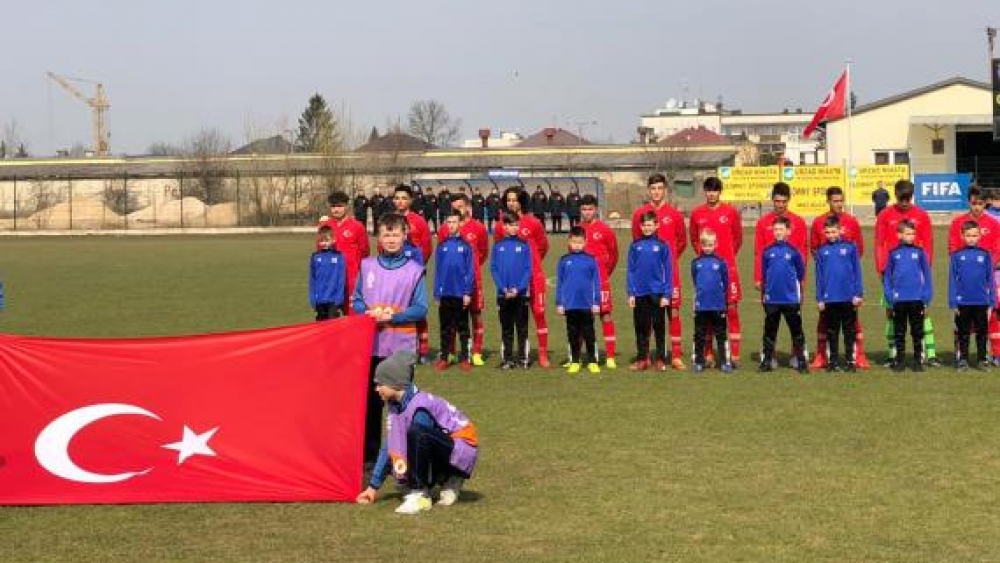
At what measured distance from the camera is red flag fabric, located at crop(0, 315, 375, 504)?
7.92 metres

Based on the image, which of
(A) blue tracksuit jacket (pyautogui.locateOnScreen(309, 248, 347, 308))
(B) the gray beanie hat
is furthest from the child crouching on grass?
(A) blue tracksuit jacket (pyautogui.locateOnScreen(309, 248, 347, 308))

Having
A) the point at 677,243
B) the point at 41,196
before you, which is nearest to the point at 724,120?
the point at 41,196

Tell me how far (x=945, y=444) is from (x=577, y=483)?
302 centimetres

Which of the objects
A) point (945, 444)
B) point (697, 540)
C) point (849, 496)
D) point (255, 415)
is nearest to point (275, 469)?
point (255, 415)

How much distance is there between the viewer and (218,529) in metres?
7.27

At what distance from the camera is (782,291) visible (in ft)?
44.7

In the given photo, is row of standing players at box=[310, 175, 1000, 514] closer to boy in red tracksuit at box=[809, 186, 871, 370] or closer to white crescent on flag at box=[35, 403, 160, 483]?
boy in red tracksuit at box=[809, 186, 871, 370]

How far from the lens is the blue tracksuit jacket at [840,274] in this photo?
13484 millimetres

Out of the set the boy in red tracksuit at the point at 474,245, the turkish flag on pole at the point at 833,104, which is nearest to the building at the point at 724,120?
the turkish flag on pole at the point at 833,104

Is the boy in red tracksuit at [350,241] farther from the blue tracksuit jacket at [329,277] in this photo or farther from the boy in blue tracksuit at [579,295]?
the boy in blue tracksuit at [579,295]

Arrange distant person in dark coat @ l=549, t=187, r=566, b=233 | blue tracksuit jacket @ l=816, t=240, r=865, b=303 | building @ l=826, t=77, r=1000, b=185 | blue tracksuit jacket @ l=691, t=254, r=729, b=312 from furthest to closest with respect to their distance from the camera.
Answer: building @ l=826, t=77, r=1000, b=185 → distant person in dark coat @ l=549, t=187, r=566, b=233 → blue tracksuit jacket @ l=691, t=254, r=729, b=312 → blue tracksuit jacket @ l=816, t=240, r=865, b=303

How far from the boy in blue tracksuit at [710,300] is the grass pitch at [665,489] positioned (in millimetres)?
457

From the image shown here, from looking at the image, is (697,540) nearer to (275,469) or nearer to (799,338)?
(275,469)

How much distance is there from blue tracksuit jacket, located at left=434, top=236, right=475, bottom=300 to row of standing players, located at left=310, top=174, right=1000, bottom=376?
15 cm
